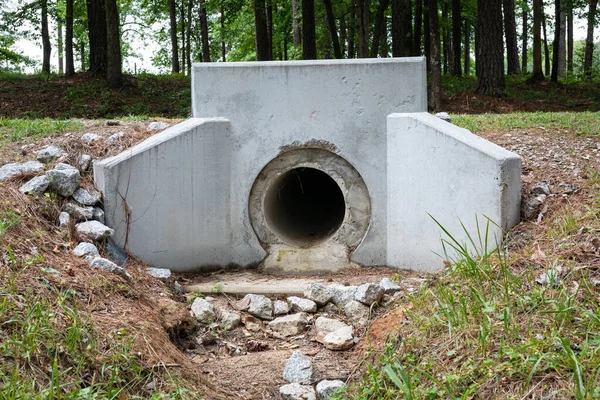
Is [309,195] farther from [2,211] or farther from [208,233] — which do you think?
[2,211]

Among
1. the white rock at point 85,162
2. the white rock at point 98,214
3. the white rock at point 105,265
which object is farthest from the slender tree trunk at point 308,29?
the white rock at point 105,265

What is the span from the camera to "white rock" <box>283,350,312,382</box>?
14.7 feet

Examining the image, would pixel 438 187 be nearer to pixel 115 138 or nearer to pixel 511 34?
pixel 115 138

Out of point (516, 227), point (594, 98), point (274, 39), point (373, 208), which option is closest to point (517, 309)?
point (516, 227)

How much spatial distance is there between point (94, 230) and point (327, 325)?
2194mm

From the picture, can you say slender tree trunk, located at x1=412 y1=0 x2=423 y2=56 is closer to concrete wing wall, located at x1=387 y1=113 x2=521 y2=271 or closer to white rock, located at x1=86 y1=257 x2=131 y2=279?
concrete wing wall, located at x1=387 y1=113 x2=521 y2=271

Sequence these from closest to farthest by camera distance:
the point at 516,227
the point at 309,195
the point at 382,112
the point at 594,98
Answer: the point at 516,227, the point at 382,112, the point at 309,195, the point at 594,98

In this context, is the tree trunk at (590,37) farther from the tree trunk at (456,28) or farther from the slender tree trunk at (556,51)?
the tree trunk at (456,28)

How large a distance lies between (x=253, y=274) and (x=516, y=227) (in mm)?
2768

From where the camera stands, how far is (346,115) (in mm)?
7008

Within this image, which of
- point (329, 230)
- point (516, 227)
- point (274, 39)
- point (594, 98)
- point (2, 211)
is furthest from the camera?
point (274, 39)

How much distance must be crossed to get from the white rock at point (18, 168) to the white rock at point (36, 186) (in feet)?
0.74

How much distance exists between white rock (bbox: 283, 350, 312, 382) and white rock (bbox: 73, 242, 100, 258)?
1.90 meters

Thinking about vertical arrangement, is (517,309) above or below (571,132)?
below
